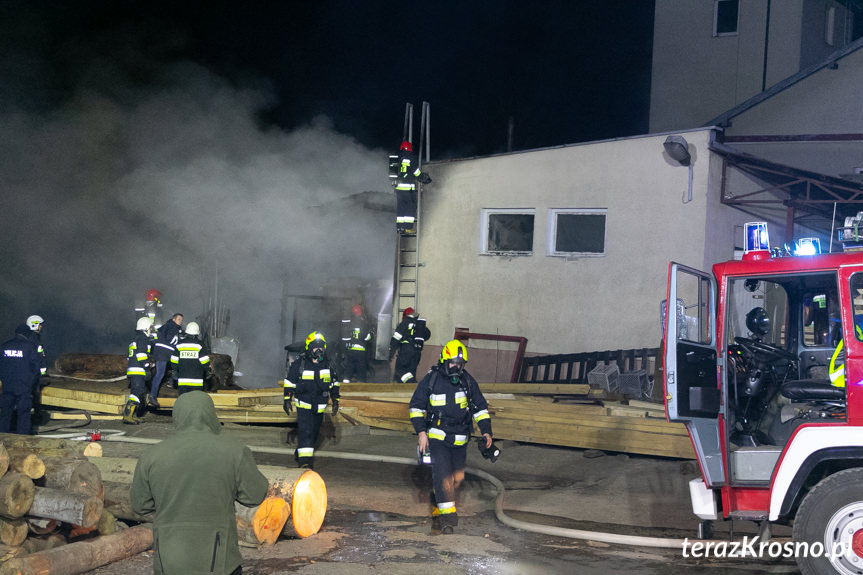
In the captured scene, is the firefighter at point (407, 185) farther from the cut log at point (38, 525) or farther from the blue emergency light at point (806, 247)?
the cut log at point (38, 525)

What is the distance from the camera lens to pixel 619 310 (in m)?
12.9

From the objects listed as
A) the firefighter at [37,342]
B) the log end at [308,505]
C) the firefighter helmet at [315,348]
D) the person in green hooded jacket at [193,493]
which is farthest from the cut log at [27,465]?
the firefighter at [37,342]

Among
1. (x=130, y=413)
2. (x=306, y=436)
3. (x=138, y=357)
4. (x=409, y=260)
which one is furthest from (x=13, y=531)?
(x=409, y=260)

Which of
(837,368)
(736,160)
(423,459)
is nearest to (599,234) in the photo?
(736,160)

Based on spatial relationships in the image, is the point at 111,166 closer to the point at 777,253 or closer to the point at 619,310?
the point at 619,310

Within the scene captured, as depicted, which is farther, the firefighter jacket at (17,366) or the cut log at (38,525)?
the firefighter jacket at (17,366)

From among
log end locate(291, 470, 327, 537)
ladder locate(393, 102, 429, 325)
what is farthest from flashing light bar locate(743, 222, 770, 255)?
ladder locate(393, 102, 429, 325)

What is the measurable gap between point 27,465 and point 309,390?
3.60m

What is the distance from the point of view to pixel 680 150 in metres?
12.0

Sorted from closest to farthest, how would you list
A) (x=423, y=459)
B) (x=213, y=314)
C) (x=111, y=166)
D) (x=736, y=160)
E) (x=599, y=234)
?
(x=423, y=459), (x=736, y=160), (x=599, y=234), (x=111, y=166), (x=213, y=314)

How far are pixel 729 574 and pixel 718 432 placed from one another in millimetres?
1001

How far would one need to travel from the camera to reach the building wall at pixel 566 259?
12.5 meters

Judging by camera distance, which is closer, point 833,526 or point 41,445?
point 833,526

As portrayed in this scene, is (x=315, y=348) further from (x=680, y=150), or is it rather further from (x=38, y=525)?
(x=680, y=150)
